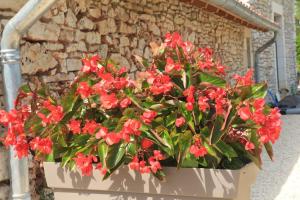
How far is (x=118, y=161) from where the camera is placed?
181cm

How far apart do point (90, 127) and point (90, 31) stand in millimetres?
2197

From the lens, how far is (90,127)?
1.90m

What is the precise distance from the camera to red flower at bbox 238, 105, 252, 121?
1.74m

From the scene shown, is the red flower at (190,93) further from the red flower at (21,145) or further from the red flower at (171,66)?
the red flower at (21,145)

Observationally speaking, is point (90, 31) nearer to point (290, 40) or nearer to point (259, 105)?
point (259, 105)

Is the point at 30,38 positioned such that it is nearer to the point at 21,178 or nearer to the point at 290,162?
the point at 21,178

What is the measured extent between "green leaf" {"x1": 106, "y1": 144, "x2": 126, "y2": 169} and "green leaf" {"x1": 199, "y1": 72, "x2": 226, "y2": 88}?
1.44ft

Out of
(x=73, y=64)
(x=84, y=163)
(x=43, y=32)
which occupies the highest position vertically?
(x=43, y=32)

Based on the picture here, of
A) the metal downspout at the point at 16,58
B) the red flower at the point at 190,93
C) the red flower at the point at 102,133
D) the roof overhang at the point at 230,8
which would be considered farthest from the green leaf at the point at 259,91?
the roof overhang at the point at 230,8

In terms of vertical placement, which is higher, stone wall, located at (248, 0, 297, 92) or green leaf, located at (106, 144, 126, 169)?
stone wall, located at (248, 0, 297, 92)

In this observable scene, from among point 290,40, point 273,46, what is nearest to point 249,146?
point 273,46

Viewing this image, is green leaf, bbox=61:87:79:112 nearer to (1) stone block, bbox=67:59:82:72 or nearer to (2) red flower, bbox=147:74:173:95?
(2) red flower, bbox=147:74:173:95

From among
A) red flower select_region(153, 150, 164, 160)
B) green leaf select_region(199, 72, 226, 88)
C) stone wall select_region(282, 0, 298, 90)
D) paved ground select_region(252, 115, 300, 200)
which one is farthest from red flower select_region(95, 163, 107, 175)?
stone wall select_region(282, 0, 298, 90)

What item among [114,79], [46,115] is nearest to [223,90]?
[114,79]
